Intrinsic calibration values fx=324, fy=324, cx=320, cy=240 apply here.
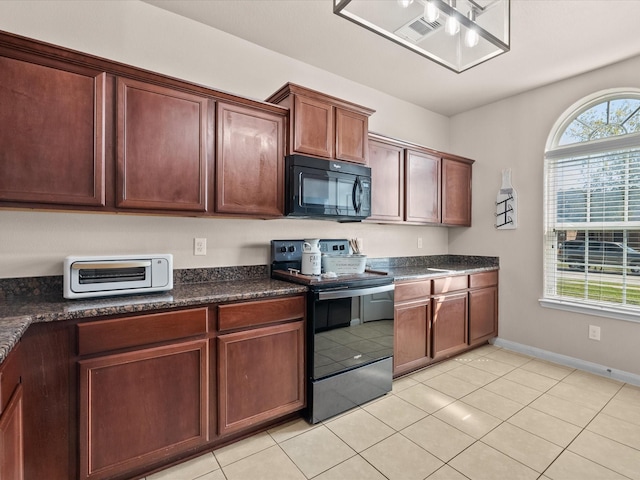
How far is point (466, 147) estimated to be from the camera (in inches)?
158

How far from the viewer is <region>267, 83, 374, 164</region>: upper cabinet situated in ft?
7.66

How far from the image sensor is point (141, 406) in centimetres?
162

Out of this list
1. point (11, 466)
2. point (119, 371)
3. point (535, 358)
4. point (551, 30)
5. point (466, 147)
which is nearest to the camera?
point (11, 466)

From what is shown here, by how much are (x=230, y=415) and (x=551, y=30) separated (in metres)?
3.44

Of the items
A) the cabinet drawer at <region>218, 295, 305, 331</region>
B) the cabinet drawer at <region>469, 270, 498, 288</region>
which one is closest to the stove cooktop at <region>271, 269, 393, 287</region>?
the cabinet drawer at <region>218, 295, 305, 331</region>

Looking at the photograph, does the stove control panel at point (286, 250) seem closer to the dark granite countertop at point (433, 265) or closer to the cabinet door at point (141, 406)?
the dark granite countertop at point (433, 265)

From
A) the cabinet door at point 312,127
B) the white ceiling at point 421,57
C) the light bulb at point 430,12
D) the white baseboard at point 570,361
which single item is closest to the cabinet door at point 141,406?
the cabinet door at point 312,127

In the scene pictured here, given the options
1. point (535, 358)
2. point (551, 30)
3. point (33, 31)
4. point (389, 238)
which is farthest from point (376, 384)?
point (33, 31)

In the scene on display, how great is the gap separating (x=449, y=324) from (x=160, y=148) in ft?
9.43

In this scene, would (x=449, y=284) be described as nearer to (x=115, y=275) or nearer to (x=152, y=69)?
(x=115, y=275)

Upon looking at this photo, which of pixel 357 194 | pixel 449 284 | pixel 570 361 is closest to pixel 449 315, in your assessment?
pixel 449 284

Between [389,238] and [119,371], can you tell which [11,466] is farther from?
[389,238]

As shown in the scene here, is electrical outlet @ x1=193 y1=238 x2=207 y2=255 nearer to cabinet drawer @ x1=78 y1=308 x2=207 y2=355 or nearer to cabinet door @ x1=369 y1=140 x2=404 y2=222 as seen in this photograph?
cabinet drawer @ x1=78 y1=308 x2=207 y2=355

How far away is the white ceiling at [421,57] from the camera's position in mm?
2186
